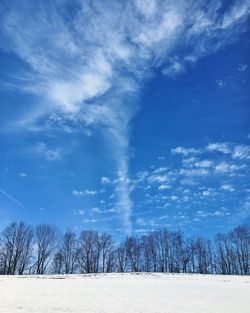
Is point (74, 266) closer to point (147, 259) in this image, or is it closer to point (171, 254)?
point (147, 259)

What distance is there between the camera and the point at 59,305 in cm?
1719

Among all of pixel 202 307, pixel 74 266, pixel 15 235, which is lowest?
pixel 202 307

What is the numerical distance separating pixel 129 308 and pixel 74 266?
274 feet

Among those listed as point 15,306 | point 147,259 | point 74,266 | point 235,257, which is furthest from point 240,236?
point 15,306

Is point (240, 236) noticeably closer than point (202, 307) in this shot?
No

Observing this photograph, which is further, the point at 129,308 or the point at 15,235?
the point at 15,235

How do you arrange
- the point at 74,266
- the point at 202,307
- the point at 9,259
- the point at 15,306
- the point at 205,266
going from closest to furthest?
1. the point at 15,306
2. the point at 202,307
3. the point at 9,259
4. the point at 74,266
5. the point at 205,266

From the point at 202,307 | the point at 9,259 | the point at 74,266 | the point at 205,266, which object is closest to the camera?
the point at 202,307

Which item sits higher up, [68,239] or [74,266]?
[68,239]

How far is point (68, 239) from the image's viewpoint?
3954 inches

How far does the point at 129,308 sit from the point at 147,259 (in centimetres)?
9152

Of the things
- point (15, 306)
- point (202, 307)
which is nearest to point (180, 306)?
point (202, 307)

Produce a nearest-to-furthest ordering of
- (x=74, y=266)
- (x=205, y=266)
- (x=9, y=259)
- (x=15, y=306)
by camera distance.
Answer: (x=15, y=306), (x=9, y=259), (x=74, y=266), (x=205, y=266)

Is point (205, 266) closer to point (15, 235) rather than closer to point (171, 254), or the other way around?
point (171, 254)
